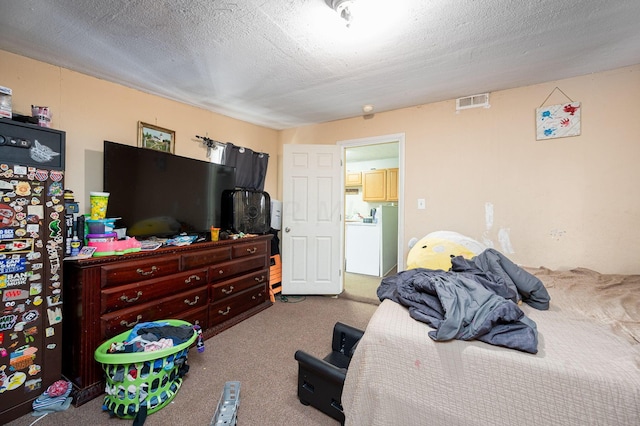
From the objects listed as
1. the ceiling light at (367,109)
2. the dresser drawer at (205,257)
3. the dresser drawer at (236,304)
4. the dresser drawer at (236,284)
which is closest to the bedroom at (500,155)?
the ceiling light at (367,109)

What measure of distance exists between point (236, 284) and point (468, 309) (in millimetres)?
2114

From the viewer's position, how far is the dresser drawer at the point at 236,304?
2348 mm

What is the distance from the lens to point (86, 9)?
1.45 metres

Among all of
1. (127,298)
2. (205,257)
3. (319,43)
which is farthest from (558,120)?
(127,298)

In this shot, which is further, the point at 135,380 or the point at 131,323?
the point at 131,323

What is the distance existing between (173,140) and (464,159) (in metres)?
3.15

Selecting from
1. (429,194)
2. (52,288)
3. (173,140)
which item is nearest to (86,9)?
(173,140)

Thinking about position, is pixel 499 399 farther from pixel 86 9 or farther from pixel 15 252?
pixel 86 9

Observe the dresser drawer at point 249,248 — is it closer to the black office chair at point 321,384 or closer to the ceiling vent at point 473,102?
the black office chair at point 321,384

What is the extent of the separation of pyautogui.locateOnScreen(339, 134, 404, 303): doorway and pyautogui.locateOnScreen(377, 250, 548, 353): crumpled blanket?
5.84 feet

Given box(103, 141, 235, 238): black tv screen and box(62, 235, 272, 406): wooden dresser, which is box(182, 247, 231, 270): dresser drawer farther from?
box(103, 141, 235, 238): black tv screen

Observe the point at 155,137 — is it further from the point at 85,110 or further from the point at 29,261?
the point at 29,261

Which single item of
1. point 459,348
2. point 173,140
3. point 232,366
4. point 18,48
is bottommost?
point 232,366

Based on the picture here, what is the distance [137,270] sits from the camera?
179 centimetres
